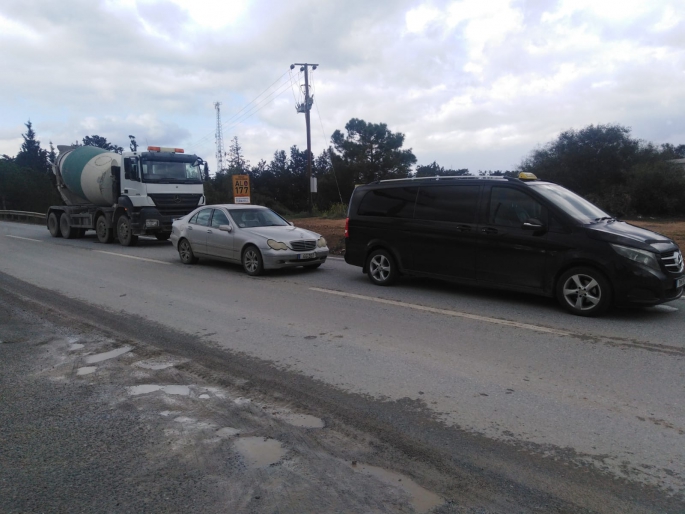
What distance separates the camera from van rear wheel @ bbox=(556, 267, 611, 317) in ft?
22.9

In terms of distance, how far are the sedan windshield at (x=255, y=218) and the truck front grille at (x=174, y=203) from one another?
608 cm

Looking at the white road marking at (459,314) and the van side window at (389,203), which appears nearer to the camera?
the white road marking at (459,314)

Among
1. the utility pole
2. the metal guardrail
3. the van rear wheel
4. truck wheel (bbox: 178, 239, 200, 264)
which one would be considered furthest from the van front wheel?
the metal guardrail

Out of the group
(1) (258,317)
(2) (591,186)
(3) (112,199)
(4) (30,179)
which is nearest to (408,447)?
(1) (258,317)

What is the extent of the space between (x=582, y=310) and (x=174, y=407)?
543 centimetres

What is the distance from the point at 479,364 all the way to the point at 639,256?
122 inches

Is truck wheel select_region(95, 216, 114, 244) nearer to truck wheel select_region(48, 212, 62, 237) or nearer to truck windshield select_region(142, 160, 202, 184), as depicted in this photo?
truck windshield select_region(142, 160, 202, 184)

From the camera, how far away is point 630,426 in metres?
3.93

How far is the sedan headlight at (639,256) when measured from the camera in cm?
681

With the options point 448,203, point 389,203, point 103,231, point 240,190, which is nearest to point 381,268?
point 389,203

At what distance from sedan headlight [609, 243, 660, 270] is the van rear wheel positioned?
40 cm

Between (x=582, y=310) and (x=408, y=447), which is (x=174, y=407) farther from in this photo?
(x=582, y=310)

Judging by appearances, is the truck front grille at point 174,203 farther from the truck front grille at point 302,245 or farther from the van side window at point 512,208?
the van side window at point 512,208

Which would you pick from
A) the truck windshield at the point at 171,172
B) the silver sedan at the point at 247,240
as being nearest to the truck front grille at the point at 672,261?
the silver sedan at the point at 247,240
